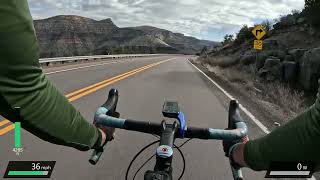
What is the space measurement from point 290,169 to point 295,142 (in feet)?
0.65

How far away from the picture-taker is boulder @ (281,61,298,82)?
3244 centimetres

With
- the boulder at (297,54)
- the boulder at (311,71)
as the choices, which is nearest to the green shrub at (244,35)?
the boulder at (297,54)

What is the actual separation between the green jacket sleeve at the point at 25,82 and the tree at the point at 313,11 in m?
52.3

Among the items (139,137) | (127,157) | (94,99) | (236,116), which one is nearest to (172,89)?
(94,99)

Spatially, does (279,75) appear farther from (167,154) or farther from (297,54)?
(167,154)

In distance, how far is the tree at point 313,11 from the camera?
169 feet

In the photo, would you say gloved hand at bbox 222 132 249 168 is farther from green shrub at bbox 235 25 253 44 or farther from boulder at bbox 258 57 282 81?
green shrub at bbox 235 25 253 44

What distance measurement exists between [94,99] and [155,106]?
180 centimetres

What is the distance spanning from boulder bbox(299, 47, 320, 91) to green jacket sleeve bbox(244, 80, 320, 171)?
28.1 meters

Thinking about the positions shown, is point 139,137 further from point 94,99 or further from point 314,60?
point 314,60

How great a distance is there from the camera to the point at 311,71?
29.3m

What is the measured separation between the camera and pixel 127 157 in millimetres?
6465

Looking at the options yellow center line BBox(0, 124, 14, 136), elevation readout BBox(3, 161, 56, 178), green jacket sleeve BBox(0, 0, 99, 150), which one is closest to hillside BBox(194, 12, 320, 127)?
yellow center line BBox(0, 124, 14, 136)

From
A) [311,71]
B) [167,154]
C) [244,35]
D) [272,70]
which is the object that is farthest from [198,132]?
[244,35]
